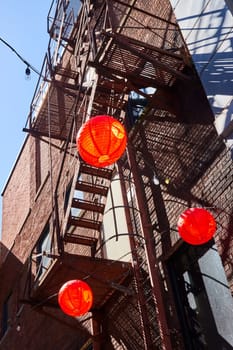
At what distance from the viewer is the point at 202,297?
6.15 m

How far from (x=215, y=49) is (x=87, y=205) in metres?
3.48

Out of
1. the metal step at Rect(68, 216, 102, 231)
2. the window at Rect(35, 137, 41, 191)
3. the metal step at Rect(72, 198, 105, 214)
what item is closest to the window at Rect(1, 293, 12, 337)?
the window at Rect(35, 137, 41, 191)

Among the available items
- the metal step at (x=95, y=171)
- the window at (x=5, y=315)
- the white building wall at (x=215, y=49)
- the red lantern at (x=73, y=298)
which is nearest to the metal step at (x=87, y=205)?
the metal step at (x=95, y=171)

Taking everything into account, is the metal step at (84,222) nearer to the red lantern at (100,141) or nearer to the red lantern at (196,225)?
the red lantern at (100,141)

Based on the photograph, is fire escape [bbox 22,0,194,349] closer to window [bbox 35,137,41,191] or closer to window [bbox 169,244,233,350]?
window [bbox 169,244,233,350]

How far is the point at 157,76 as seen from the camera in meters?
7.88

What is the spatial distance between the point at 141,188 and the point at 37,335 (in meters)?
5.69

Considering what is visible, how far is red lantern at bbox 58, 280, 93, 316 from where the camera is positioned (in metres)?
6.46

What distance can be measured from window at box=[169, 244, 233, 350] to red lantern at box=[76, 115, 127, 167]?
195cm

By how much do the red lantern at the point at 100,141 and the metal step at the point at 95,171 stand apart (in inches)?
90.2

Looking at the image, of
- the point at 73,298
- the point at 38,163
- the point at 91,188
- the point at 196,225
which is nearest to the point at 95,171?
the point at 91,188

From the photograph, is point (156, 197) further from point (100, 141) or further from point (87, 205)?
point (100, 141)

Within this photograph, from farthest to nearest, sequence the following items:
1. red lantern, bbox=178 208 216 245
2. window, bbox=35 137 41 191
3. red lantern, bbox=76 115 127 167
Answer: window, bbox=35 137 41 191
red lantern, bbox=76 115 127 167
red lantern, bbox=178 208 216 245

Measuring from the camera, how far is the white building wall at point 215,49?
596 centimetres
